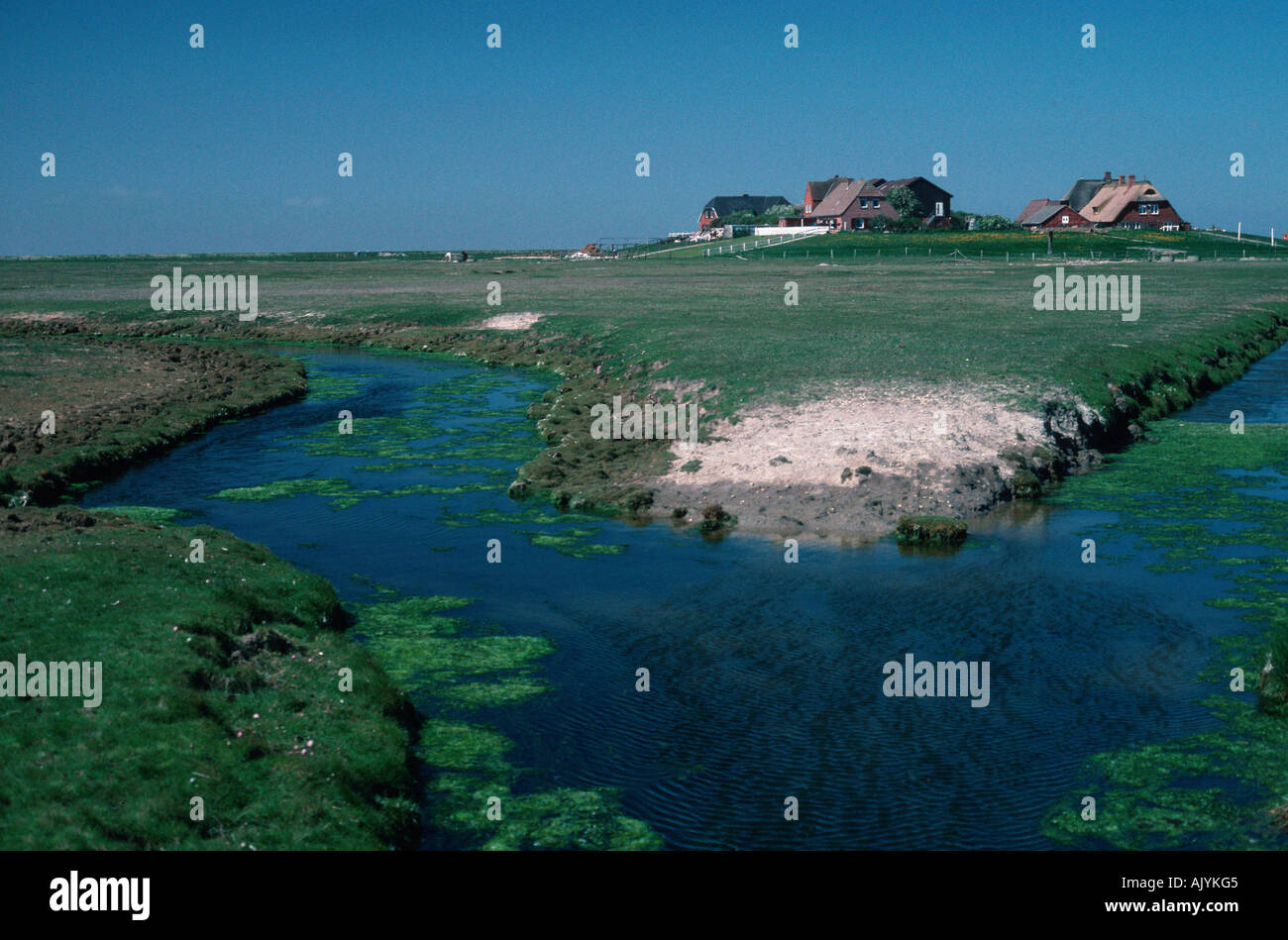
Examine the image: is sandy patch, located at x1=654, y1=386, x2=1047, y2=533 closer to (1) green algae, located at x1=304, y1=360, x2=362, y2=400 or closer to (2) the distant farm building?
(1) green algae, located at x1=304, y1=360, x2=362, y2=400

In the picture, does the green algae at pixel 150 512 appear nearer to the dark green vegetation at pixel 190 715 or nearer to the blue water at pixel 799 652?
the blue water at pixel 799 652

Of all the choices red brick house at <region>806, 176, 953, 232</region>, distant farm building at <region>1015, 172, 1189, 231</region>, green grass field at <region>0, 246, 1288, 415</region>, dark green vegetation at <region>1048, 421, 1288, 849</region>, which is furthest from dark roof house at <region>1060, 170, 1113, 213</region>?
dark green vegetation at <region>1048, 421, 1288, 849</region>

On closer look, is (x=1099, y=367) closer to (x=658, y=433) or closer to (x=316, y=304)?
(x=658, y=433)

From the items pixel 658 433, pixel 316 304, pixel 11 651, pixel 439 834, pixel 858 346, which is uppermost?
pixel 316 304

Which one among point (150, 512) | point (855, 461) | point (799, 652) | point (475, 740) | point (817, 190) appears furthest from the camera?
point (817, 190)

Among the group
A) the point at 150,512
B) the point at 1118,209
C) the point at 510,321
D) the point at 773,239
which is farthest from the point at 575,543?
the point at 1118,209

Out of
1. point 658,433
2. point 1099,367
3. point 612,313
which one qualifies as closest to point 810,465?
point 658,433

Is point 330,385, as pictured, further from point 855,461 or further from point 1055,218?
point 1055,218
